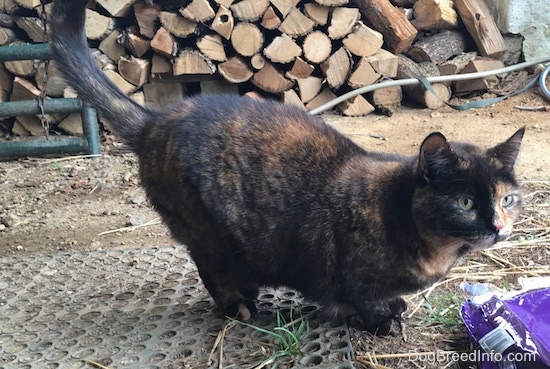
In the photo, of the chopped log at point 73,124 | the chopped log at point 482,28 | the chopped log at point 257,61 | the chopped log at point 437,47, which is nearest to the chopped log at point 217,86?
the chopped log at point 257,61

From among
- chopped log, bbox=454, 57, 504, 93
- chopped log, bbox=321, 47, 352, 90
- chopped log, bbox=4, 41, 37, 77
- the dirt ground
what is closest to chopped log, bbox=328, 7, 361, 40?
chopped log, bbox=321, 47, 352, 90

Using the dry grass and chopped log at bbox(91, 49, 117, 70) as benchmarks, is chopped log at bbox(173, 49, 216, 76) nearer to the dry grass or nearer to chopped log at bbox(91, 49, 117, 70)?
chopped log at bbox(91, 49, 117, 70)

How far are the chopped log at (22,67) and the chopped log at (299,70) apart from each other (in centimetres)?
216

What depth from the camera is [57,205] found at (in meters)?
3.89

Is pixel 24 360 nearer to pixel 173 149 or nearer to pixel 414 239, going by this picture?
pixel 173 149

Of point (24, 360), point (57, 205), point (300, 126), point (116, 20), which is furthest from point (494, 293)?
point (116, 20)

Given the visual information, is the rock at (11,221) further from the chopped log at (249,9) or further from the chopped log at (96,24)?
the chopped log at (249,9)

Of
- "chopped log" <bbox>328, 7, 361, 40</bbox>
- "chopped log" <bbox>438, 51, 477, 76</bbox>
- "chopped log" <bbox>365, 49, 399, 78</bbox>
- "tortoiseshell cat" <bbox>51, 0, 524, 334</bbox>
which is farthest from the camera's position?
"chopped log" <bbox>438, 51, 477, 76</bbox>

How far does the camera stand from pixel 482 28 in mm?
5402

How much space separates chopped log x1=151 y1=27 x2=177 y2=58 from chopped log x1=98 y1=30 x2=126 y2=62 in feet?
1.13

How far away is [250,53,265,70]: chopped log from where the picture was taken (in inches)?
195

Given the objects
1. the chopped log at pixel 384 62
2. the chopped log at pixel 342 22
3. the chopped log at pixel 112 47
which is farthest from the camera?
the chopped log at pixel 384 62

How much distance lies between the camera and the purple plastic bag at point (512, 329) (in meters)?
1.74

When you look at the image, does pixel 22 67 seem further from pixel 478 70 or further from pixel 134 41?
pixel 478 70
